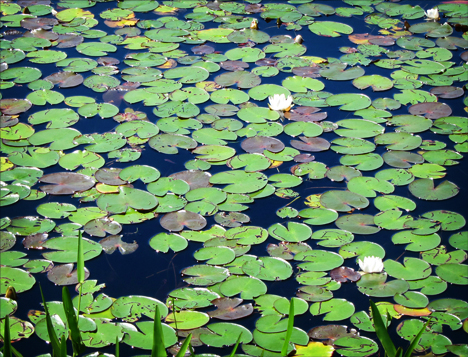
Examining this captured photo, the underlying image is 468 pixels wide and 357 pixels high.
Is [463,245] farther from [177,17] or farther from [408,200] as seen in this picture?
[177,17]

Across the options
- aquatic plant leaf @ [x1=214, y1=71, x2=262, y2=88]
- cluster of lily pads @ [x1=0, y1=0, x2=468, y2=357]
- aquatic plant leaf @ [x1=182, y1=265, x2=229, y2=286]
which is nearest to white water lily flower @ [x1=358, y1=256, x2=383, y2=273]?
cluster of lily pads @ [x1=0, y1=0, x2=468, y2=357]

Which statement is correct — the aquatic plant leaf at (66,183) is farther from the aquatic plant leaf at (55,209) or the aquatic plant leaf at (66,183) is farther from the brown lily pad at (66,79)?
the brown lily pad at (66,79)

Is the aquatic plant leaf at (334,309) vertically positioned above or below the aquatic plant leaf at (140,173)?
below

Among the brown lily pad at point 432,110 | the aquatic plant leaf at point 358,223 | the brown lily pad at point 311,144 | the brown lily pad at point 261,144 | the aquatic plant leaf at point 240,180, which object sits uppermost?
the brown lily pad at point 432,110

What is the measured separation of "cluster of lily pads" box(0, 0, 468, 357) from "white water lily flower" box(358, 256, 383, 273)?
2cm

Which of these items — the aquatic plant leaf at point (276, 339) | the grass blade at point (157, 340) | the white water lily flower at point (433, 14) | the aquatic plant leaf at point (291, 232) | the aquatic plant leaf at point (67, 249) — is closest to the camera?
the grass blade at point (157, 340)

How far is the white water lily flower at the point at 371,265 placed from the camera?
207 centimetres

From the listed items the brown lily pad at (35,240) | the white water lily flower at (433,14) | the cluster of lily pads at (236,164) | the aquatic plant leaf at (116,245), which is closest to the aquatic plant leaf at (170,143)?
the cluster of lily pads at (236,164)

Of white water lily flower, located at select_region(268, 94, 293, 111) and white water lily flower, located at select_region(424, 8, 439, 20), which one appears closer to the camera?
white water lily flower, located at select_region(268, 94, 293, 111)

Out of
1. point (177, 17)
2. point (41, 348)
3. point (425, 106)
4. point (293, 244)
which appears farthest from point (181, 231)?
point (177, 17)

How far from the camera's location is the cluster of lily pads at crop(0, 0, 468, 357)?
1.95 meters

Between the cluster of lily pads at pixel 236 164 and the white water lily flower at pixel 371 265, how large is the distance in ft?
0.08

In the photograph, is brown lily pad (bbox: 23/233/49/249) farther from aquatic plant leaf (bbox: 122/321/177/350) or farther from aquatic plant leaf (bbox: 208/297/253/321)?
aquatic plant leaf (bbox: 208/297/253/321)

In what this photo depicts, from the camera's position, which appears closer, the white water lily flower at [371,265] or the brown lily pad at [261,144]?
the white water lily flower at [371,265]
